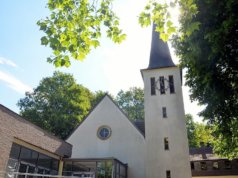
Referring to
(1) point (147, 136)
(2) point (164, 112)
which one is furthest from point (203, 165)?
(1) point (147, 136)

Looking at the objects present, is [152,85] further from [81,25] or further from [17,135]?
[81,25]

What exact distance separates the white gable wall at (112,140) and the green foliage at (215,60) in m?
9.61

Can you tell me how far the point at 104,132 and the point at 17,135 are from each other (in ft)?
38.1

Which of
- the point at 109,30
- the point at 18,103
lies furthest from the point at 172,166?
the point at 18,103

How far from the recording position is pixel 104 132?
78.6 feet

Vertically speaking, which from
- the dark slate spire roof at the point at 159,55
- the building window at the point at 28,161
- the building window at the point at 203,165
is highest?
the dark slate spire roof at the point at 159,55

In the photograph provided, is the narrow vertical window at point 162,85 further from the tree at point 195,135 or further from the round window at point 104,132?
the tree at point 195,135

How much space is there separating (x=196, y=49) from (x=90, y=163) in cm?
1303

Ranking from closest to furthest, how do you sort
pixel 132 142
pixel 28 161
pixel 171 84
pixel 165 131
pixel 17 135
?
pixel 17 135
pixel 28 161
pixel 165 131
pixel 132 142
pixel 171 84

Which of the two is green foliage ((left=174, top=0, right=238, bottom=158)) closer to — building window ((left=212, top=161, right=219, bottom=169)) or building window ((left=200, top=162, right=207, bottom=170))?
building window ((left=200, top=162, right=207, bottom=170))

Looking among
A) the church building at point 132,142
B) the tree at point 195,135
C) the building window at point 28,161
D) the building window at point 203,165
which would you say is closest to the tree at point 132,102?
the tree at point 195,135

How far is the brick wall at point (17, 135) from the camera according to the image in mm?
12188

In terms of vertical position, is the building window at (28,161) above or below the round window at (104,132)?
below

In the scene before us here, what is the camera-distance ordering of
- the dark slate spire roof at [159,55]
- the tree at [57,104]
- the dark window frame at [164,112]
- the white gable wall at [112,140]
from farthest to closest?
1. the tree at [57,104]
2. the dark slate spire roof at [159,55]
3. the dark window frame at [164,112]
4. the white gable wall at [112,140]
